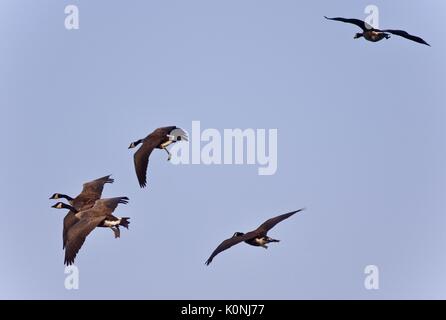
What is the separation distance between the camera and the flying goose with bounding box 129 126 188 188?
108ft

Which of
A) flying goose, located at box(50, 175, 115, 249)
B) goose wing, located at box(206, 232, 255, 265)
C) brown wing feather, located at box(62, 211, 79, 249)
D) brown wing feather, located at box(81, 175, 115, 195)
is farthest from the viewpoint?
brown wing feather, located at box(81, 175, 115, 195)

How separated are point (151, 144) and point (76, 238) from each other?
15.1ft

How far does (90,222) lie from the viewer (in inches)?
1188

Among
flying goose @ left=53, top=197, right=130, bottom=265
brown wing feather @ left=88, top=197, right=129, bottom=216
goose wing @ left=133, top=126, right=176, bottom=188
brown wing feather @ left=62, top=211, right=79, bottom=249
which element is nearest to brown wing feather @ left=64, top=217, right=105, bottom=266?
flying goose @ left=53, top=197, right=130, bottom=265

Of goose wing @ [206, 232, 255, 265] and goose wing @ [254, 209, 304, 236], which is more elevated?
goose wing @ [254, 209, 304, 236]

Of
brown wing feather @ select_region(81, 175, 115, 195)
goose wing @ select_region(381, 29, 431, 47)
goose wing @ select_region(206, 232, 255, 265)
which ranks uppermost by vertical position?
goose wing @ select_region(381, 29, 431, 47)

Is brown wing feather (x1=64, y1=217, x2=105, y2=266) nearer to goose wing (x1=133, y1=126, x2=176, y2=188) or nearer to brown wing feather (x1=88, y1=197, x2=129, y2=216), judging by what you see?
brown wing feather (x1=88, y1=197, x2=129, y2=216)

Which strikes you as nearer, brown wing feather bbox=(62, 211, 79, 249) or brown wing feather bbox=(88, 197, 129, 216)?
brown wing feather bbox=(88, 197, 129, 216)
